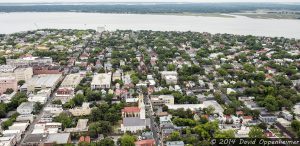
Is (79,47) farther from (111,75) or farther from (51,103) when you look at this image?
(51,103)

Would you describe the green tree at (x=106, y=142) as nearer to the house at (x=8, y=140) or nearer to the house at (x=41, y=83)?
the house at (x=8, y=140)

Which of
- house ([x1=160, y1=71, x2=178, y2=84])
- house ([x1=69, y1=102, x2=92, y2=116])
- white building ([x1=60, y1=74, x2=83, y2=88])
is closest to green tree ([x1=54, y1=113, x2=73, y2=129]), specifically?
house ([x1=69, y1=102, x2=92, y2=116])

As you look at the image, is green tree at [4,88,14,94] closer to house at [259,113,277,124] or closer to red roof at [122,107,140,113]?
red roof at [122,107,140,113]

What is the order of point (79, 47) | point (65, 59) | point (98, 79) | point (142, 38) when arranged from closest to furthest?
1. point (98, 79)
2. point (65, 59)
3. point (79, 47)
4. point (142, 38)

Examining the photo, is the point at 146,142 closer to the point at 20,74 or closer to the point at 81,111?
the point at 81,111

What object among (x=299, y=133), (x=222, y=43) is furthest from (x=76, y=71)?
(x=222, y=43)

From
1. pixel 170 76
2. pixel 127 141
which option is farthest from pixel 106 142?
pixel 170 76

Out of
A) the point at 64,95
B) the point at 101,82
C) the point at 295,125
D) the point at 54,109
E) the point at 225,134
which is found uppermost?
the point at 225,134

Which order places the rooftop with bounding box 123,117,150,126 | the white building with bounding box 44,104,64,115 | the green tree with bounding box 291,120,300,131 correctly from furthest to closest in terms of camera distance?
the white building with bounding box 44,104,64,115 < the rooftop with bounding box 123,117,150,126 < the green tree with bounding box 291,120,300,131
